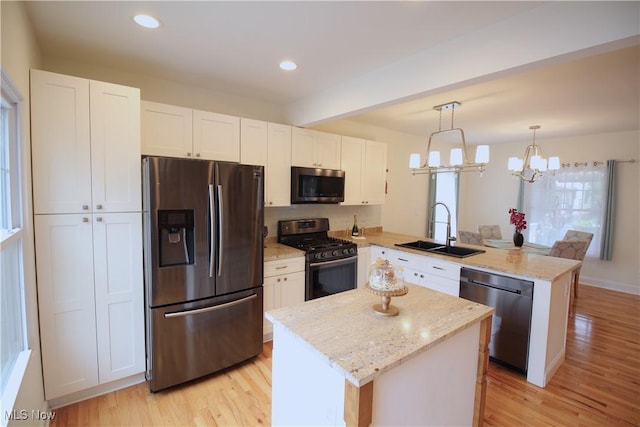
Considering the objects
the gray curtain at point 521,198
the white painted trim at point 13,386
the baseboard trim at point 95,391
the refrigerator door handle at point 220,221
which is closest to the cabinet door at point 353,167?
the refrigerator door handle at point 220,221

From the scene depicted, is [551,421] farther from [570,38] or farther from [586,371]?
[570,38]

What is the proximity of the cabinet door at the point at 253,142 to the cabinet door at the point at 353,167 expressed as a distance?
1.11 metres

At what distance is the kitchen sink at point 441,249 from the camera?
10.2ft

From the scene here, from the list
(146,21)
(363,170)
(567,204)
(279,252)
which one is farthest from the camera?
(567,204)

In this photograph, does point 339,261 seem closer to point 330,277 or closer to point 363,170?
point 330,277

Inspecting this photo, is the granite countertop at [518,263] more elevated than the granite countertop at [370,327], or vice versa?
the granite countertop at [518,263]

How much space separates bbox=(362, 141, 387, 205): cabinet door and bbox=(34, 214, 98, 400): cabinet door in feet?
10.1

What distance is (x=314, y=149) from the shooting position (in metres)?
3.53

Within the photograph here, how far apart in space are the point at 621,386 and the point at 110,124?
14.7 feet

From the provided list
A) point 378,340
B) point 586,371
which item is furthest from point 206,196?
point 586,371

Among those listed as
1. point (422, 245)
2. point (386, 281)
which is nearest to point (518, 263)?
point (422, 245)

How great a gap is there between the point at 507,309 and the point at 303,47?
107 inches

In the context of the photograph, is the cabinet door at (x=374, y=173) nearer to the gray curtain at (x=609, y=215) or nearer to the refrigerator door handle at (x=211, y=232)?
the refrigerator door handle at (x=211, y=232)

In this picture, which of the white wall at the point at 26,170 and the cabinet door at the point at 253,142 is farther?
the cabinet door at the point at 253,142
